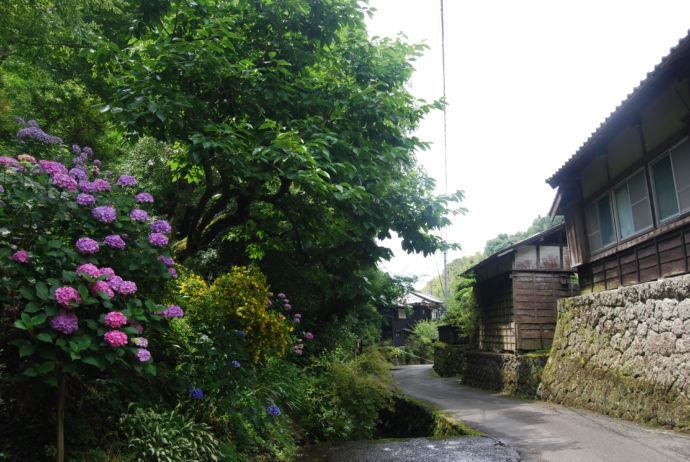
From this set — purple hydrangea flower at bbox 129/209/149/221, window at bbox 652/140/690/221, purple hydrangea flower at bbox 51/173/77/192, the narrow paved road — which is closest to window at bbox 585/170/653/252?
window at bbox 652/140/690/221

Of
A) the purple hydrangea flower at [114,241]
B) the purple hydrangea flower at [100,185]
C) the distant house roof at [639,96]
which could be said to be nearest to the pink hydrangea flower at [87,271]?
the purple hydrangea flower at [114,241]

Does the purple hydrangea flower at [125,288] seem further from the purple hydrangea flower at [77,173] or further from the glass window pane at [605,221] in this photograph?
the glass window pane at [605,221]

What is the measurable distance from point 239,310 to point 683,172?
874 cm

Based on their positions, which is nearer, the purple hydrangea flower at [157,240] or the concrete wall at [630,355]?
Result: the purple hydrangea flower at [157,240]

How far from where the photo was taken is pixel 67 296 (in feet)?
9.87

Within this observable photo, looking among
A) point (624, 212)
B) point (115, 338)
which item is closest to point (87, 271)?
point (115, 338)

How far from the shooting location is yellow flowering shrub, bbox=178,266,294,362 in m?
5.77

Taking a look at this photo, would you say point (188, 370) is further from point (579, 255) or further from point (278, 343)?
point (579, 255)

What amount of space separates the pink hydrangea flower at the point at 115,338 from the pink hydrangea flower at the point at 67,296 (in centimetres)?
30

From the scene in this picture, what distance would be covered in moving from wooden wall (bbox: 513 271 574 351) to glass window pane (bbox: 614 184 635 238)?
6.58 meters

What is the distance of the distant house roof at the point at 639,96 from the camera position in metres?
7.52

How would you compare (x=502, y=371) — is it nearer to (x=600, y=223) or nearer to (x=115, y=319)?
(x=600, y=223)

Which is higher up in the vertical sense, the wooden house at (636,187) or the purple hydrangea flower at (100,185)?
the wooden house at (636,187)

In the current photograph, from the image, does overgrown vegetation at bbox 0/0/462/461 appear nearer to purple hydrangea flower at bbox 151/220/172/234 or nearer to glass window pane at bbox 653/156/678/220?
purple hydrangea flower at bbox 151/220/172/234
